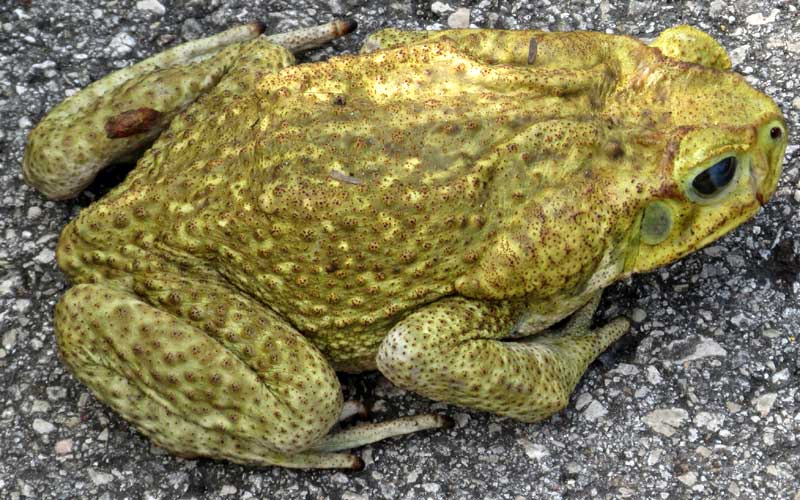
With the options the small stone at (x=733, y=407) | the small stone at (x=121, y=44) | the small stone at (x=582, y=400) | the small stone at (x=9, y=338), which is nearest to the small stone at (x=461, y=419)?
the small stone at (x=582, y=400)

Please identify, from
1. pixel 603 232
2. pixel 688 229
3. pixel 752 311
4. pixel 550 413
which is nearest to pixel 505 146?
pixel 603 232

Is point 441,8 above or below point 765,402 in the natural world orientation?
above

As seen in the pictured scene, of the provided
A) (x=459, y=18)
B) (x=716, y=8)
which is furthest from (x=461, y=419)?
(x=716, y=8)

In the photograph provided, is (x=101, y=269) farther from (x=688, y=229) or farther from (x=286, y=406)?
(x=688, y=229)

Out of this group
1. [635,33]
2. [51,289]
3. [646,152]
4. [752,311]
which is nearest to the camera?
[646,152]

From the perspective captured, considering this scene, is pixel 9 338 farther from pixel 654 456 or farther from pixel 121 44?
pixel 654 456

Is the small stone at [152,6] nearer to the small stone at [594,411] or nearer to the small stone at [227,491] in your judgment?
the small stone at [227,491]
